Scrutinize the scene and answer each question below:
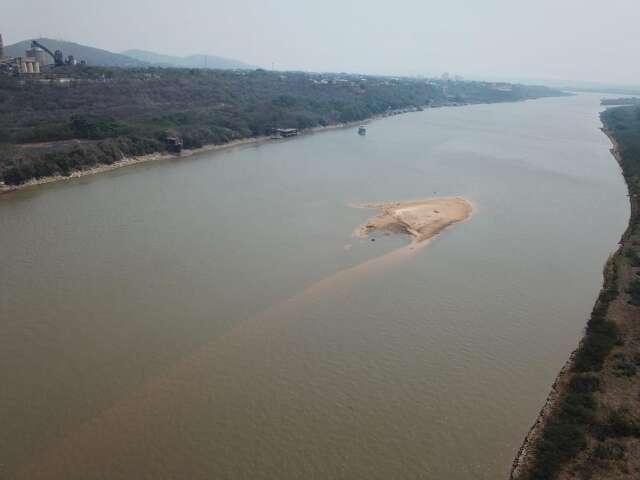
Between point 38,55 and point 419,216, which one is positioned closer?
point 419,216

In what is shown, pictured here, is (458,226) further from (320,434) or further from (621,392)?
(320,434)

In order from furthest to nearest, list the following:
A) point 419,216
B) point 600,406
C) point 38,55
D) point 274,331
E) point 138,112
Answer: point 38,55, point 138,112, point 419,216, point 274,331, point 600,406

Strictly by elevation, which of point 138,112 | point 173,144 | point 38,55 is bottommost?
point 173,144

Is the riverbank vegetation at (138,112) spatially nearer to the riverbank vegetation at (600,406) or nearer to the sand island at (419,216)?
the sand island at (419,216)

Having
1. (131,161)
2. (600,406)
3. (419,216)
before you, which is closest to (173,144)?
(131,161)

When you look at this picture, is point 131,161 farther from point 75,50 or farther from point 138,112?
point 75,50

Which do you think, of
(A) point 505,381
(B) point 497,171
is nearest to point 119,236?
(A) point 505,381
